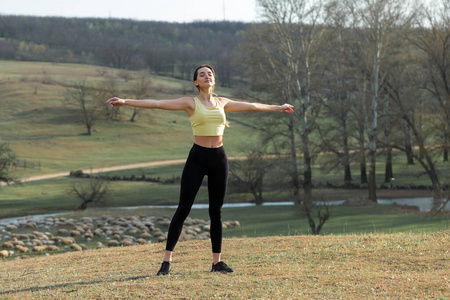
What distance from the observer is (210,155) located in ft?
24.9

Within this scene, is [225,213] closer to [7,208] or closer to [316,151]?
[316,151]

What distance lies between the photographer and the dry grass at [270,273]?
21.5ft

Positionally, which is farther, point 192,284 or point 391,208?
point 391,208

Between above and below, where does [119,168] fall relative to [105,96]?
below

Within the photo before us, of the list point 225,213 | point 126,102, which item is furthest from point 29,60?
point 126,102

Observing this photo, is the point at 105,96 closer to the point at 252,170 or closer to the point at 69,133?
the point at 69,133

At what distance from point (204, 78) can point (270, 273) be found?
9.44 ft

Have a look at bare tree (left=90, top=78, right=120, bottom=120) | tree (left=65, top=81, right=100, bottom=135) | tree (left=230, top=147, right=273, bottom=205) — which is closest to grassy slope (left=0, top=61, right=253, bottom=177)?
tree (left=65, top=81, right=100, bottom=135)

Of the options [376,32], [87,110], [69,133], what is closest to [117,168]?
[69,133]

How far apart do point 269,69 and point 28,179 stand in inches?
1074

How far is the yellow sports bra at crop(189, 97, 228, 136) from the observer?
7582 millimetres

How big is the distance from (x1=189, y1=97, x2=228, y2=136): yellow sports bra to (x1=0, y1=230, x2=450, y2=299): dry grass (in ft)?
6.48

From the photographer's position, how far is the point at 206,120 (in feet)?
24.9

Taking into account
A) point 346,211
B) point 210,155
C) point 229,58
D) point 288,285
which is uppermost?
point 229,58
